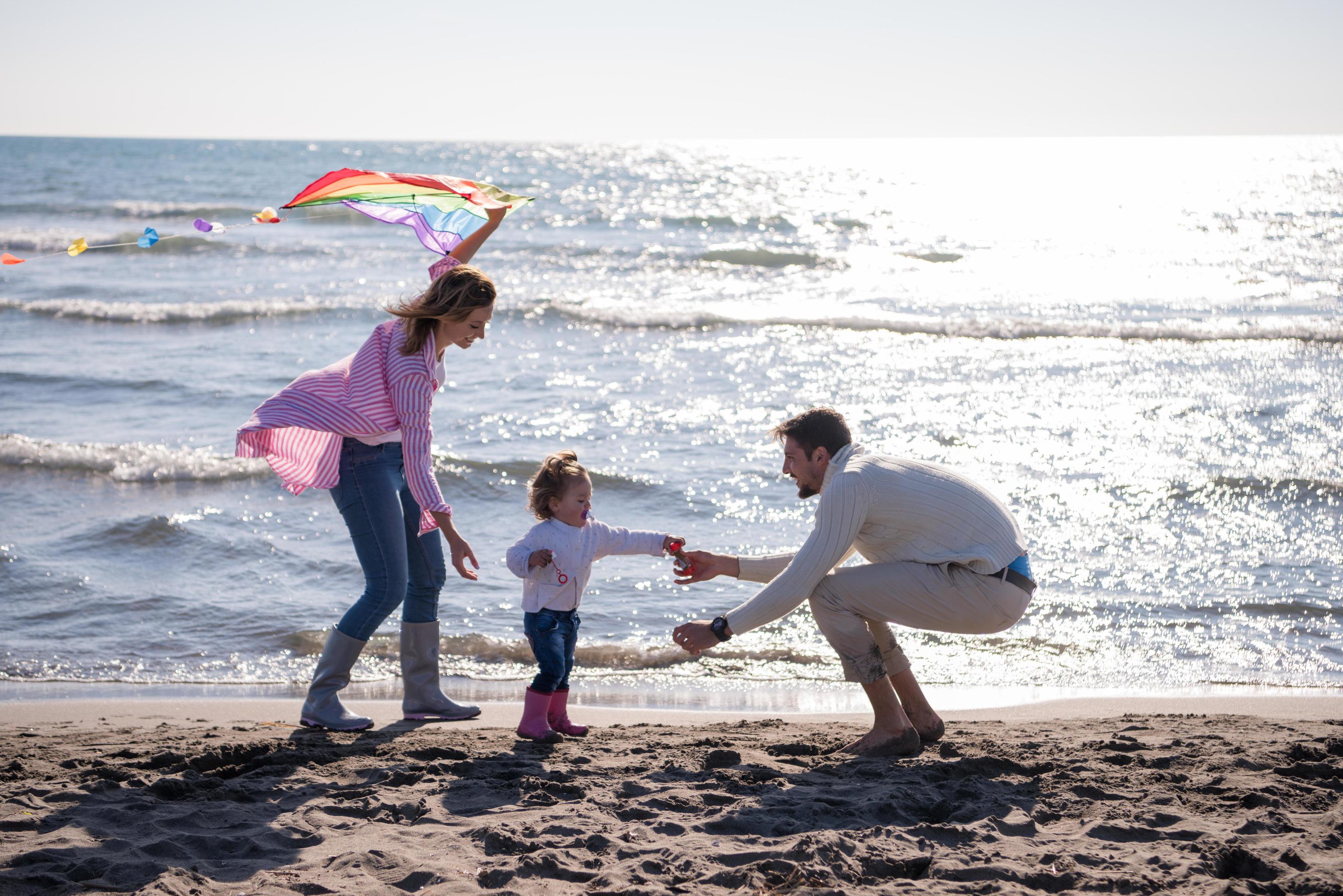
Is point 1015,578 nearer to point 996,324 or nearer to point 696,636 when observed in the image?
point 696,636

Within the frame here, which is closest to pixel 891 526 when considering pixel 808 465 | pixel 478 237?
pixel 808 465

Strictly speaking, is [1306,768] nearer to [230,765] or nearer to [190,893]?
[190,893]

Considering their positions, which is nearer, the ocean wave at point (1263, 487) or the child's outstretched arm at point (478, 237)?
the child's outstretched arm at point (478, 237)

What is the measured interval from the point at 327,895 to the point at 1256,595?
5.64 metres

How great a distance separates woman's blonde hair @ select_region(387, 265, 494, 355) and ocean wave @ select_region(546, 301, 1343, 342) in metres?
12.9

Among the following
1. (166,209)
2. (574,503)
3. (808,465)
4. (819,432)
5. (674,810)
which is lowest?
(674,810)

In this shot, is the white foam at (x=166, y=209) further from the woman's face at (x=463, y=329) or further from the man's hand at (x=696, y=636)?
the man's hand at (x=696, y=636)

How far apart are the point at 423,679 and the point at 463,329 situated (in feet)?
5.38

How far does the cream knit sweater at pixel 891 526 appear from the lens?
3.88 m

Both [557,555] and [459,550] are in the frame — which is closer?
[459,550]

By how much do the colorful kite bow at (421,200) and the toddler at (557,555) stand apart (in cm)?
139

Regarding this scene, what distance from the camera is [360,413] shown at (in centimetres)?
420

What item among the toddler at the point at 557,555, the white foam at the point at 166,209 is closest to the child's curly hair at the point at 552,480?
the toddler at the point at 557,555

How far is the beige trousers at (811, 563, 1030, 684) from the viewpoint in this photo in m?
3.98
